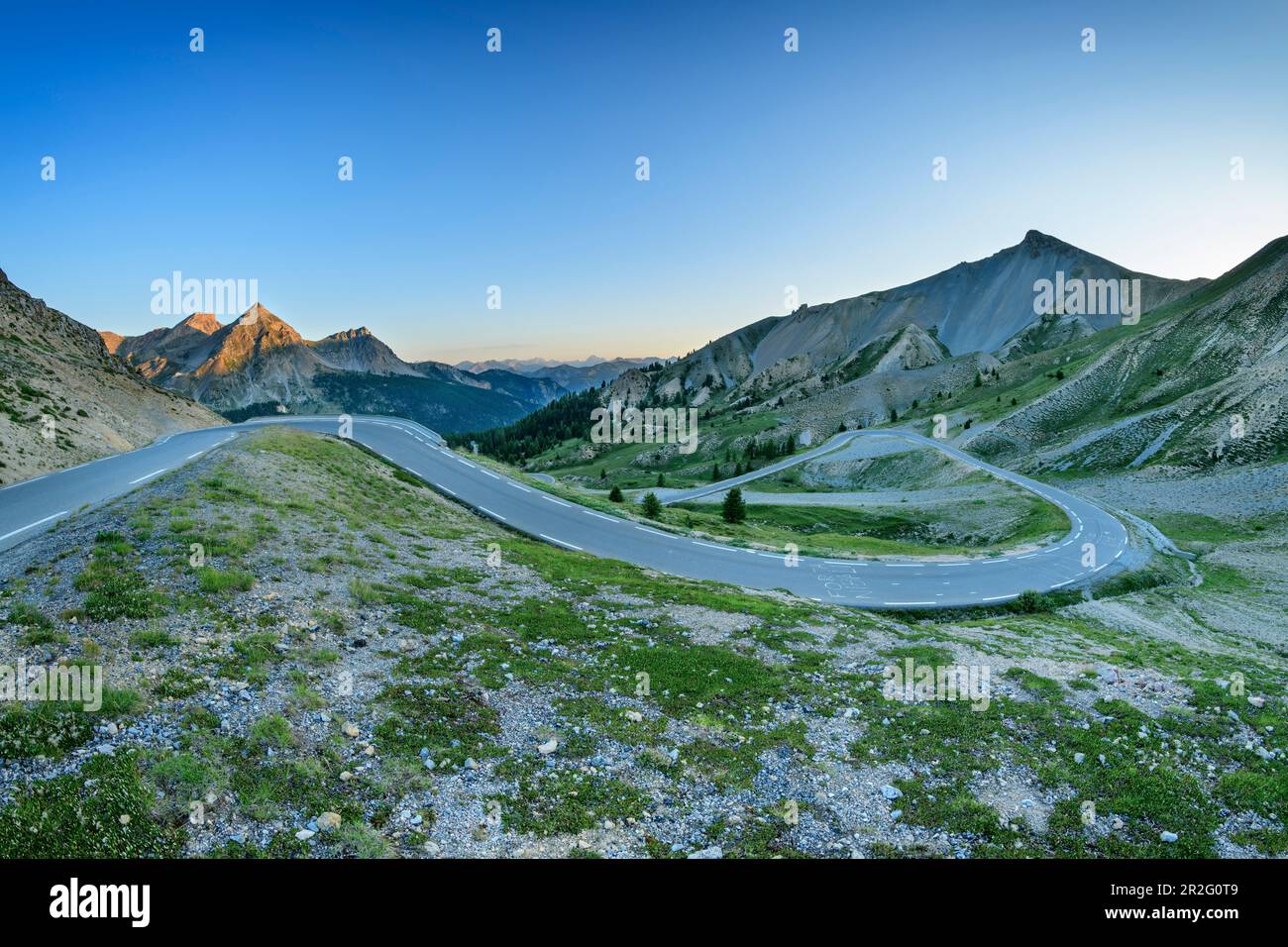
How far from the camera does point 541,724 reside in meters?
Result: 12.8

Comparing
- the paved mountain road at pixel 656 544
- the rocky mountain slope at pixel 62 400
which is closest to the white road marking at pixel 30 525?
the paved mountain road at pixel 656 544

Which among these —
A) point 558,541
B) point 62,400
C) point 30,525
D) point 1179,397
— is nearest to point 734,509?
point 558,541

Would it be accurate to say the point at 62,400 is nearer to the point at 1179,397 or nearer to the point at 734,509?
the point at 734,509

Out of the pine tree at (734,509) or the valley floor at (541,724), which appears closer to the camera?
the valley floor at (541,724)

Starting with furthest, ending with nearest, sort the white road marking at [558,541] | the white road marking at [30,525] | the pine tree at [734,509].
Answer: the pine tree at [734,509], the white road marking at [558,541], the white road marking at [30,525]

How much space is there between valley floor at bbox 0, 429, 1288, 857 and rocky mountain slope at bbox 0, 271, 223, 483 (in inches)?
1023

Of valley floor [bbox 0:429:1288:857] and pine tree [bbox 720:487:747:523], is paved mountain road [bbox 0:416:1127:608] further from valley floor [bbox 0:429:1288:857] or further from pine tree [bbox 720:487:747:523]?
pine tree [bbox 720:487:747:523]

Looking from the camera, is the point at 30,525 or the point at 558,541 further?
the point at 558,541

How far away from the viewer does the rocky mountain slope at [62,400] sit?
38.4 m

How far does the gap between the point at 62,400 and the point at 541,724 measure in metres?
61.9

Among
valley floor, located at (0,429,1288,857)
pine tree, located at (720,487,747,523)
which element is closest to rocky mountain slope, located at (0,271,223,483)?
valley floor, located at (0,429,1288,857)

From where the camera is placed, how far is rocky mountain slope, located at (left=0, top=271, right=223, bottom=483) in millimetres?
38438

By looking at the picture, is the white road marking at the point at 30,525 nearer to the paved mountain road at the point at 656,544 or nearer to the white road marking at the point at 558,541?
the paved mountain road at the point at 656,544

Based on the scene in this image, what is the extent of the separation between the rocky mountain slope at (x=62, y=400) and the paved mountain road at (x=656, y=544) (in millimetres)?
2597
